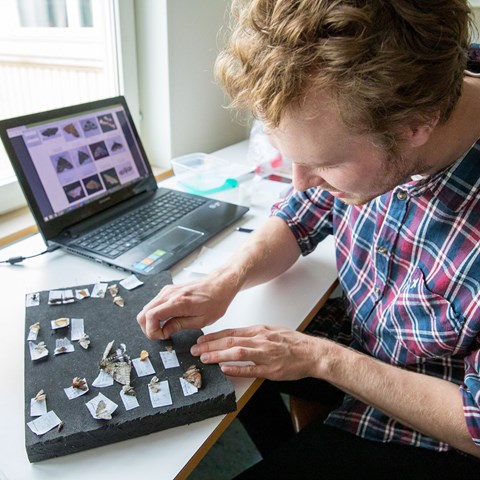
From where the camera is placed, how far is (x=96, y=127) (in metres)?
1.09

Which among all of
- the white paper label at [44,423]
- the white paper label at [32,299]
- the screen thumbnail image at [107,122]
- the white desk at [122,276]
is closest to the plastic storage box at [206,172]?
the white desk at [122,276]

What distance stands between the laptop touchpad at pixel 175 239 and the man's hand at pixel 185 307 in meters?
0.19

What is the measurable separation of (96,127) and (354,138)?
2.26 feet

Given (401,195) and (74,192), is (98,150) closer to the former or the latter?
(74,192)

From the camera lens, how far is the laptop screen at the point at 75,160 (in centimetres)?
93

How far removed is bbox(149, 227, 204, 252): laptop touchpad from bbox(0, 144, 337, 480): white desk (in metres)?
0.04

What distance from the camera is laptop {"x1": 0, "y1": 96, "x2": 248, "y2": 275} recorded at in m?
0.93

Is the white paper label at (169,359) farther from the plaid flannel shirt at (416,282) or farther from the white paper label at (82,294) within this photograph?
the plaid flannel shirt at (416,282)

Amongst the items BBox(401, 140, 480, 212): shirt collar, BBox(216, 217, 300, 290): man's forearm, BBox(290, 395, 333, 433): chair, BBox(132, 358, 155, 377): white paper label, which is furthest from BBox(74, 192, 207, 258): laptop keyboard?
BBox(401, 140, 480, 212): shirt collar

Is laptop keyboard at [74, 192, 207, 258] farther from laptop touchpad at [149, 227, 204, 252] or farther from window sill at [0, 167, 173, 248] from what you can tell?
window sill at [0, 167, 173, 248]

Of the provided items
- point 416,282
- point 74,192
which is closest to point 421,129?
point 416,282

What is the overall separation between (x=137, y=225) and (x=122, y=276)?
0.19 metres

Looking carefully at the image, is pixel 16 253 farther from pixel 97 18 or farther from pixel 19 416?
pixel 97 18

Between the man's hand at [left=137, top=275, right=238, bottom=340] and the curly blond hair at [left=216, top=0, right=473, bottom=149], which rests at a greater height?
the curly blond hair at [left=216, top=0, right=473, bottom=149]
